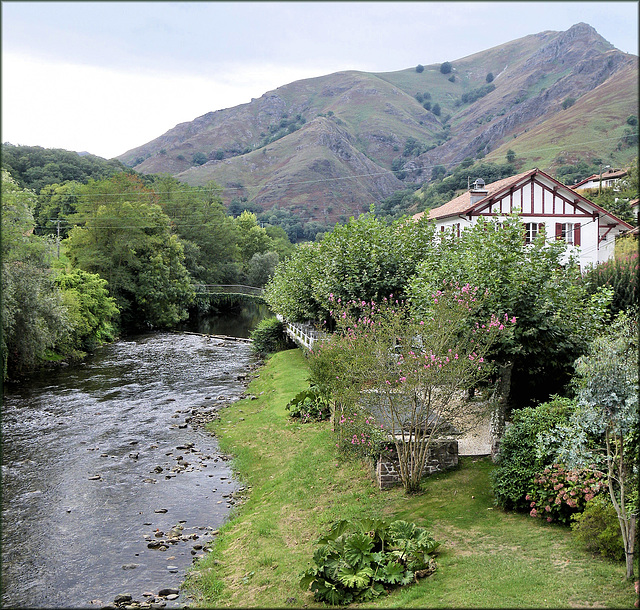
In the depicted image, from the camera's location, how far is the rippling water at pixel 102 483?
11.7m

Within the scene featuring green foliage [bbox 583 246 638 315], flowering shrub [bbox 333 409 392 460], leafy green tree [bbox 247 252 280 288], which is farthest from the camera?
leafy green tree [bbox 247 252 280 288]

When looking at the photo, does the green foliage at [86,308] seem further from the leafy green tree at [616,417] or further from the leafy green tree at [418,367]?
the leafy green tree at [616,417]

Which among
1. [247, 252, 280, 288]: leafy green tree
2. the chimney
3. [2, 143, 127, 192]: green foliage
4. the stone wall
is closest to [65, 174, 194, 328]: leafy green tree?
[2, 143, 127, 192]: green foliage

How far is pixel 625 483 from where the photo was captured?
816 cm

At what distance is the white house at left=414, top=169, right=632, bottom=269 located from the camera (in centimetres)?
3731

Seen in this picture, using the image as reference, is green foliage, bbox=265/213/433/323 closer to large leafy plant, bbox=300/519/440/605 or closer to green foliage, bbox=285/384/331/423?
green foliage, bbox=285/384/331/423

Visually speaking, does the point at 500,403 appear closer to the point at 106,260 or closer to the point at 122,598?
the point at 122,598

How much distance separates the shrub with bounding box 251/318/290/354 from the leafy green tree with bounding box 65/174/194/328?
17.8 m

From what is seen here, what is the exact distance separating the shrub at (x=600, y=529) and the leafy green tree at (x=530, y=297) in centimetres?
423

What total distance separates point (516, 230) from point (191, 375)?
75.0 feet

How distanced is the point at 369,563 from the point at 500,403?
6482 millimetres

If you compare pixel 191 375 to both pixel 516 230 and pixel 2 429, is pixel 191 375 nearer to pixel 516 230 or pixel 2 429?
pixel 2 429

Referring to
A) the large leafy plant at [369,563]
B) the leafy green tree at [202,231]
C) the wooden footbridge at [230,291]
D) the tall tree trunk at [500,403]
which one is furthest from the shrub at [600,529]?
the leafy green tree at [202,231]

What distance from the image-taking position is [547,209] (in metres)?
38.3
